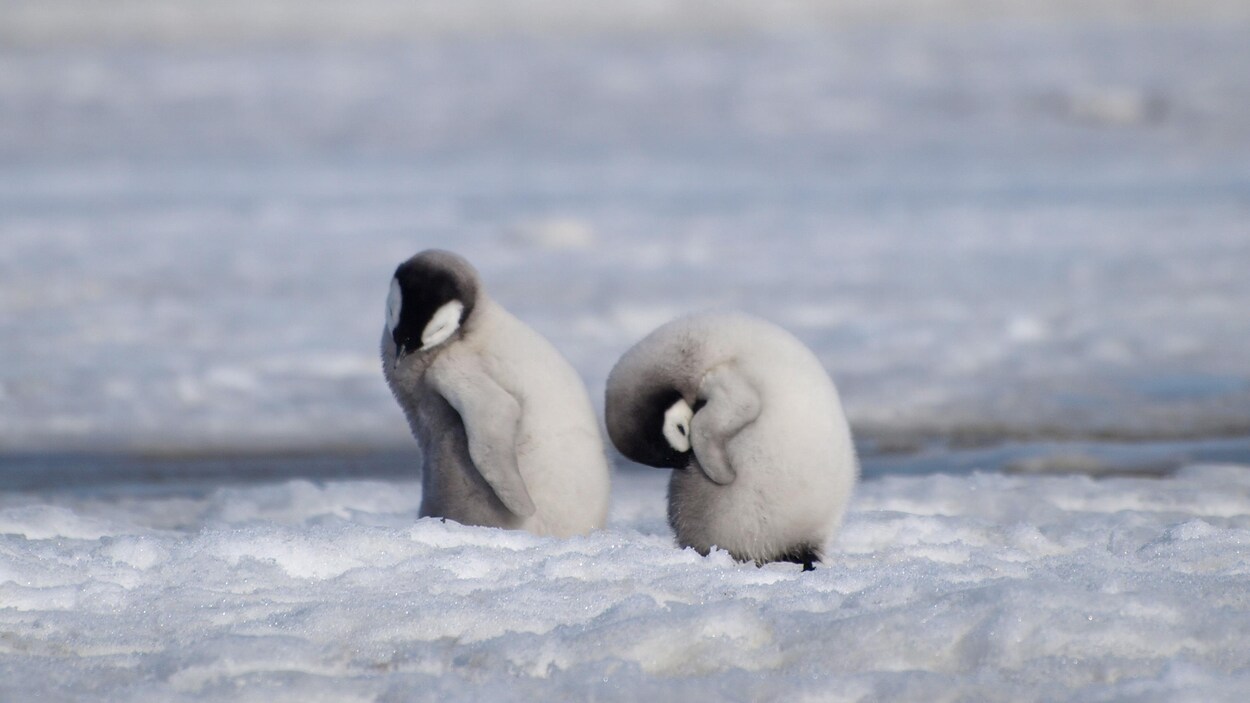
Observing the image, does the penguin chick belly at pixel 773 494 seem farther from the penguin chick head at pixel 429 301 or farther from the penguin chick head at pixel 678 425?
the penguin chick head at pixel 429 301

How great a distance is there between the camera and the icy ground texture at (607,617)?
7.40ft

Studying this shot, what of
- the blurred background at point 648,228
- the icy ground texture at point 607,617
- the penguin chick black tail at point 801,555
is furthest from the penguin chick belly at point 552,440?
the blurred background at point 648,228

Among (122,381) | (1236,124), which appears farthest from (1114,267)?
(1236,124)

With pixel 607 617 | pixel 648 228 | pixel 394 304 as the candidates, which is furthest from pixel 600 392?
pixel 648 228

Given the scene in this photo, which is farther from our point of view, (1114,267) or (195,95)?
(195,95)

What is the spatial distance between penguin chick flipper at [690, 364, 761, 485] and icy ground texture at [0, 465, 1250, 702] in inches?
7.2

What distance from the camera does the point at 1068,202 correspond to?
13156 millimetres

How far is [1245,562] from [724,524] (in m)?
1.01

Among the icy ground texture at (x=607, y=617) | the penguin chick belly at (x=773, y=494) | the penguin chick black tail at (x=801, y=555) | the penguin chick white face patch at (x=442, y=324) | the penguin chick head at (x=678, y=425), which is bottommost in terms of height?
the penguin chick black tail at (x=801, y=555)

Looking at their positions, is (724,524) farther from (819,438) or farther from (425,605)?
(425,605)

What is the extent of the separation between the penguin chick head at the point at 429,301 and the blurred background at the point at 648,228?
6.05 feet

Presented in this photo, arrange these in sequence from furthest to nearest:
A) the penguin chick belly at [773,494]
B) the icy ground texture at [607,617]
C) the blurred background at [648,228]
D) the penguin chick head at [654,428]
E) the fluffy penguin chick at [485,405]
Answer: the blurred background at [648,228], the fluffy penguin chick at [485,405], the penguin chick head at [654,428], the penguin chick belly at [773,494], the icy ground texture at [607,617]

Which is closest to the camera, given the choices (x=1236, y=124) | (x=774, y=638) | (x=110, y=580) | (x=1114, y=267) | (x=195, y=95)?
(x=774, y=638)

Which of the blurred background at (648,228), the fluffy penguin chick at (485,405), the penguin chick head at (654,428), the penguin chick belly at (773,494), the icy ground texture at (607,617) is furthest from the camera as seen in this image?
the blurred background at (648,228)
